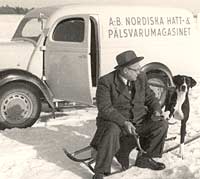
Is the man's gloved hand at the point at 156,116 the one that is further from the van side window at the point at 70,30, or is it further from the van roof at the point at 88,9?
the van roof at the point at 88,9

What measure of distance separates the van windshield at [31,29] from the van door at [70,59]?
1.13ft

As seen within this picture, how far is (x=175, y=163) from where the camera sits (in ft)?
20.3

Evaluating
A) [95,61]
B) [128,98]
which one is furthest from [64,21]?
[128,98]

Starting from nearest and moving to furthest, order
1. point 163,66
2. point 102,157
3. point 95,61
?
point 102,157 → point 95,61 → point 163,66

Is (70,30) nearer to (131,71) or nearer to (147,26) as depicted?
(147,26)

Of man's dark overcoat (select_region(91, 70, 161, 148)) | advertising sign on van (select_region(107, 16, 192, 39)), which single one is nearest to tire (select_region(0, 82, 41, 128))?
advertising sign on van (select_region(107, 16, 192, 39))

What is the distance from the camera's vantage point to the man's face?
558cm

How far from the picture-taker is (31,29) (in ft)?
32.9

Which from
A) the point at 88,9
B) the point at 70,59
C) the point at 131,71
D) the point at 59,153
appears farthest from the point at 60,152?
the point at 88,9

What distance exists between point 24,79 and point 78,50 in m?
1.00

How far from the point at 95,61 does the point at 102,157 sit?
159 inches

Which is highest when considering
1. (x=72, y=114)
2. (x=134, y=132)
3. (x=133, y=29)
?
(x=133, y=29)

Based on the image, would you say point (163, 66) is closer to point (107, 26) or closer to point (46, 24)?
point (107, 26)

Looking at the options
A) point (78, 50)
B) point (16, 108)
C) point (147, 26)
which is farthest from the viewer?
point (147, 26)
